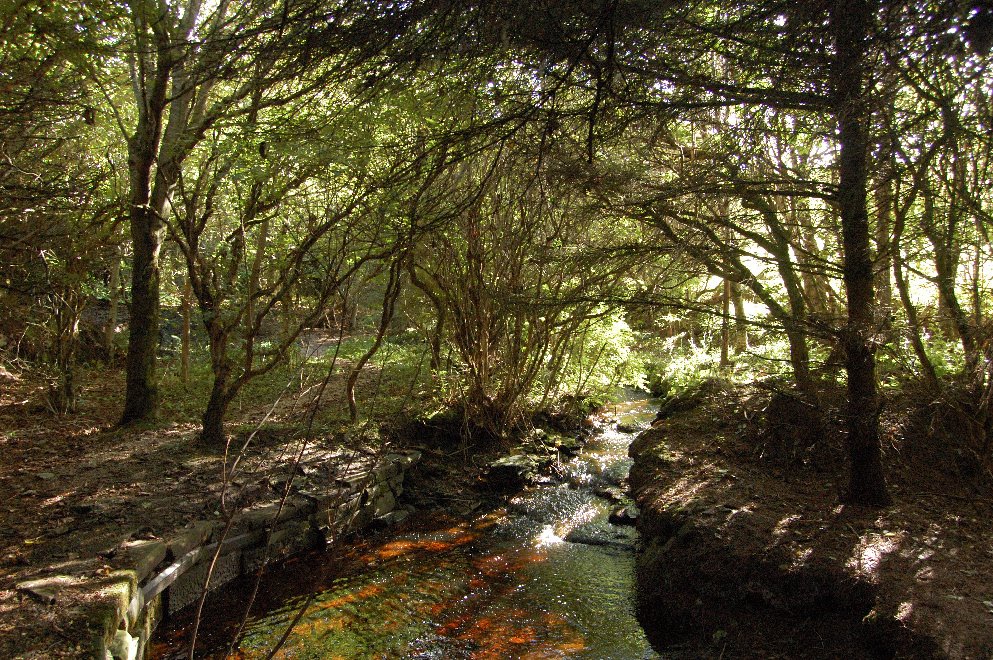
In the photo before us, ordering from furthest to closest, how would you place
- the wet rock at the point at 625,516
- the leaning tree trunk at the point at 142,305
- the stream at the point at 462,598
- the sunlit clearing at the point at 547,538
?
the leaning tree trunk at the point at 142,305, the wet rock at the point at 625,516, the sunlit clearing at the point at 547,538, the stream at the point at 462,598

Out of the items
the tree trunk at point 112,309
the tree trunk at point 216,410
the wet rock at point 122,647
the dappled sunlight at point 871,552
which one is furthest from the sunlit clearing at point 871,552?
the tree trunk at point 112,309

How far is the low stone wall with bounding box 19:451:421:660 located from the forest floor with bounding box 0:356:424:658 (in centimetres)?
10

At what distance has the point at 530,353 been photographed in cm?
807

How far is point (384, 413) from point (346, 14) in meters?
6.14

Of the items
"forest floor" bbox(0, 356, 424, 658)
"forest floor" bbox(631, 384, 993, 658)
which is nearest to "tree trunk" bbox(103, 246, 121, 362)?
"forest floor" bbox(0, 356, 424, 658)

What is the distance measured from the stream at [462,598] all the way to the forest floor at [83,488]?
0.82m

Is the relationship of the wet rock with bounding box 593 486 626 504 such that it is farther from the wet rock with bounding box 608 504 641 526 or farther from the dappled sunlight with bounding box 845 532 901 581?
the dappled sunlight with bounding box 845 532 901 581

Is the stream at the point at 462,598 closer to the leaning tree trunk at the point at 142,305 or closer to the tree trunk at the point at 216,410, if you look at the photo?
the tree trunk at the point at 216,410

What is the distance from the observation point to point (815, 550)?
13.4 feet

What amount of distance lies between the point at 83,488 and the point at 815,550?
5911mm

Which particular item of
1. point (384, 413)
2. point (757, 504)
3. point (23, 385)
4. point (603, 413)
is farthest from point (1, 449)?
point (603, 413)

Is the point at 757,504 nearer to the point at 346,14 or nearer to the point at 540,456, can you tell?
the point at 540,456

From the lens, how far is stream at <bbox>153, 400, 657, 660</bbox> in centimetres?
400

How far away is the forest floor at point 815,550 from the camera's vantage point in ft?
11.3
